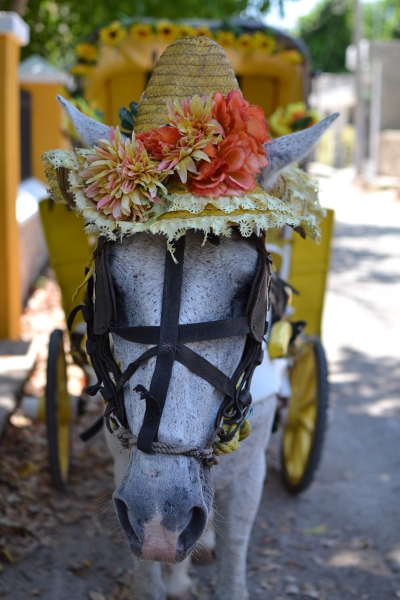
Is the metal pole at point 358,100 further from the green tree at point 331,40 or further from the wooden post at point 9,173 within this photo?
the green tree at point 331,40

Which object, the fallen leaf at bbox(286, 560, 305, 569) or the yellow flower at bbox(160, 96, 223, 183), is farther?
the fallen leaf at bbox(286, 560, 305, 569)

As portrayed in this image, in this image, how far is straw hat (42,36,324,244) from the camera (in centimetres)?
180

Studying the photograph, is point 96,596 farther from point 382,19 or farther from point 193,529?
point 382,19

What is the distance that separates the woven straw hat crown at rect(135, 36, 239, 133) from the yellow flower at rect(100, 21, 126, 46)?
2.78 meters

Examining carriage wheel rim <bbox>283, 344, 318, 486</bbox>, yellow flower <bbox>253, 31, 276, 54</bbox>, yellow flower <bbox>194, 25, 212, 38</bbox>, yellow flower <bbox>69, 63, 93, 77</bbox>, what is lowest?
carriage wheel rim <bbox>283, 344, 318, 486</bbox>

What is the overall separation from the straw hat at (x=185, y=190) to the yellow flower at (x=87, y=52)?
2.82 metres

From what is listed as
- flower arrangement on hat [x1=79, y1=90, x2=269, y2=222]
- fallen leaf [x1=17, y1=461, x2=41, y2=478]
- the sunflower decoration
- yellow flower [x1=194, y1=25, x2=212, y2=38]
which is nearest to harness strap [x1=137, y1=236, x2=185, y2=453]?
flower arrangement on hat [x1=79, y1=90, x2=269, y2=222]

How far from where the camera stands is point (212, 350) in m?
1.78

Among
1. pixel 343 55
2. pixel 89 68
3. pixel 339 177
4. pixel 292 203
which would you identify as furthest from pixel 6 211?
pixel 343 55

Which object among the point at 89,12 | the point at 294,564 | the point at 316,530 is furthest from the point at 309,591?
the point at 89,12

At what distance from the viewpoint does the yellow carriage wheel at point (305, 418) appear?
367 cm

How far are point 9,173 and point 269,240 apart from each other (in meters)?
3.31

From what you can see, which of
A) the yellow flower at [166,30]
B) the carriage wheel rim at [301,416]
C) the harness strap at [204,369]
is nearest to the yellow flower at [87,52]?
the yellow flower at [166,30]

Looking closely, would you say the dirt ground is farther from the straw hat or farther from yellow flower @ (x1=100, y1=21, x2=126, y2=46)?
yellow flower @ (x1=100, y1=21, x2=126, y2=46)
